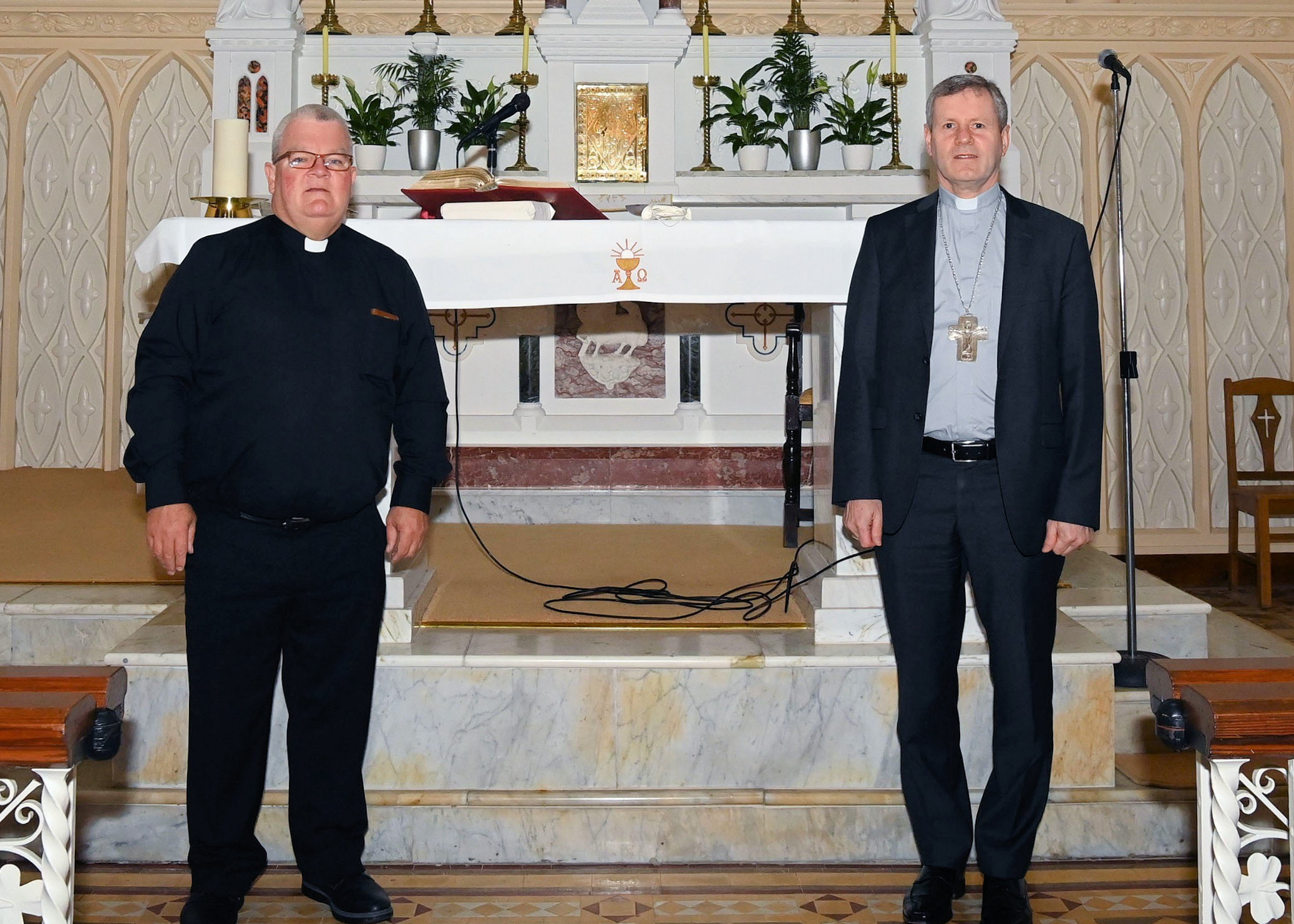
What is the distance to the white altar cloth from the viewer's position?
3.21 metres

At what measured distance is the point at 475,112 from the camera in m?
5.68

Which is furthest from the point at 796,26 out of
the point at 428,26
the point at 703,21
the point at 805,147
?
the point at 428,26

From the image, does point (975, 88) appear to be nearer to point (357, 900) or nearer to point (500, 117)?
point (500, 117)

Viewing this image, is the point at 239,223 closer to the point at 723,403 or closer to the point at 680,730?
the point at 680,730

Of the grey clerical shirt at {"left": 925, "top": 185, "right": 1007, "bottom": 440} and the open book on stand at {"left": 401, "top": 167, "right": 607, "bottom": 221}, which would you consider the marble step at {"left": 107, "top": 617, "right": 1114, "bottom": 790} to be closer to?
the grey clerical shirt at {"left": 925, "top": 185, "right": 1007, "bottom": 440}

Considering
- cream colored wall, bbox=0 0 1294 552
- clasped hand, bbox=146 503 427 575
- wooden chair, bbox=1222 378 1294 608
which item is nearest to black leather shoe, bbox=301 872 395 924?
clasped hand, bbox=146 503 427 575

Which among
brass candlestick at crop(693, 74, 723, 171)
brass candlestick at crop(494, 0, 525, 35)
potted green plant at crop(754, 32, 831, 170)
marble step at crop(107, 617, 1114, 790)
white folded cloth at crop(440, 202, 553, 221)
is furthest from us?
brass candlestick at crop(494, 0, 525, 35)

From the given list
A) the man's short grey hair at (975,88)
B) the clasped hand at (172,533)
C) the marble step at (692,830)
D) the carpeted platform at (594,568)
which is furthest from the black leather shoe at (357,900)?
the man's short grey hair at (975,88)

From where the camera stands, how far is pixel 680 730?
10.4 ft

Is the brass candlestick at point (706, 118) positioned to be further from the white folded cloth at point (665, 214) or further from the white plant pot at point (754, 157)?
the white folded cloth at point (665, 214)

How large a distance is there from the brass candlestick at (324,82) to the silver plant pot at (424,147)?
1.32 ft

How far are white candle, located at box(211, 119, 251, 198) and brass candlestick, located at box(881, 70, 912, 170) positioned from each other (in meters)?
3.03

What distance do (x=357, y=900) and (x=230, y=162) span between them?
210cm

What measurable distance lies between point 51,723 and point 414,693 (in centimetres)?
154
